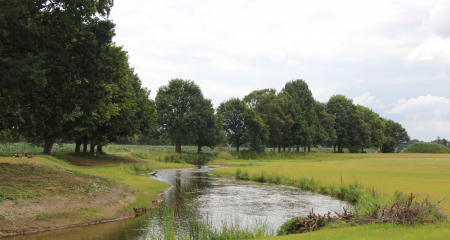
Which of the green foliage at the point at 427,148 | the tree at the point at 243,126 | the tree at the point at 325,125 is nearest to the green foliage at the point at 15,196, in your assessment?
the tree at the point at 243,126

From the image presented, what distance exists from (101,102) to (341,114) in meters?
89.6

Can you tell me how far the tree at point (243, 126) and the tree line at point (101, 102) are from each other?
0.85ft

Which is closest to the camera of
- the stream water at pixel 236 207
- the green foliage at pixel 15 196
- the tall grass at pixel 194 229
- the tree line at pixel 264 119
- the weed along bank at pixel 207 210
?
the tall grass at pixel 194 229

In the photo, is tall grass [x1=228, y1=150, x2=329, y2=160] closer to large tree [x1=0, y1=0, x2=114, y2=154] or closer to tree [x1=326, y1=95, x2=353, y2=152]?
tree [x1=326, y1=95, x2=353, y2=152]

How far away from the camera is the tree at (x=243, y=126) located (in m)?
73.7

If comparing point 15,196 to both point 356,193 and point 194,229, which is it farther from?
point 356,193

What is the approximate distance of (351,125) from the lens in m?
97.7

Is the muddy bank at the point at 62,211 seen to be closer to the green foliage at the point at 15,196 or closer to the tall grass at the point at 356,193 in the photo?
the green foliage at the point at 15,196

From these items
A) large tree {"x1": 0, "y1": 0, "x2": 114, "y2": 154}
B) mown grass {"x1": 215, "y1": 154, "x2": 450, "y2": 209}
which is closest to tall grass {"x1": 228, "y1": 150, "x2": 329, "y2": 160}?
mown grass {"x1": 215, "y1": 154, "x2": 450, "y2": 209}

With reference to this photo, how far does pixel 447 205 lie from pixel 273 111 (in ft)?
214

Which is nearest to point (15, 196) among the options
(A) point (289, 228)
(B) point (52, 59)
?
(B) point (52, 59)

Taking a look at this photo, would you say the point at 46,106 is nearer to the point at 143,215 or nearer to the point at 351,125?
the point at 143,215

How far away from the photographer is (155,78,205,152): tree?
63906 millimetres

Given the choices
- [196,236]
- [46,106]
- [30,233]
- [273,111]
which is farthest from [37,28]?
[273,111]
